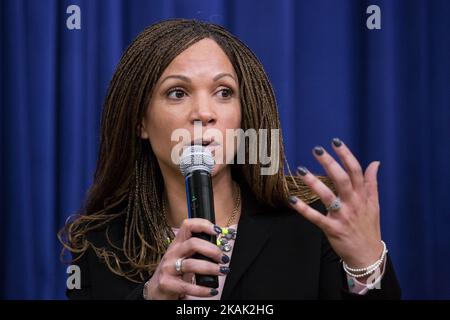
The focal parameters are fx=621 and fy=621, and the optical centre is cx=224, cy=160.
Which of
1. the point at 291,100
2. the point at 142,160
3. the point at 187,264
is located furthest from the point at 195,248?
the point at 291,100

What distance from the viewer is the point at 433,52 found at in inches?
72.0

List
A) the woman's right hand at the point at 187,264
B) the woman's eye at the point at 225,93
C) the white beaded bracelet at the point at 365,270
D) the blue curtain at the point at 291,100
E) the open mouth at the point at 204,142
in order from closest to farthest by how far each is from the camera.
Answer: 1. the woman's right hand at the point at 187,264
2. the white beaded bracelet at the point at 365,270
3. the open mouth at the point at 204,142
4. the woman's eye at the point at 225,93
5. the blue curtain at the point at 291,100

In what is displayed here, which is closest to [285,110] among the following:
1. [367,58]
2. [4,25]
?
[367,58]

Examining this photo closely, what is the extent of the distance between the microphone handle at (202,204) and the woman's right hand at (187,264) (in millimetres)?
10

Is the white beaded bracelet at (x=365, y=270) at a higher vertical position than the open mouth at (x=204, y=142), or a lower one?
lower

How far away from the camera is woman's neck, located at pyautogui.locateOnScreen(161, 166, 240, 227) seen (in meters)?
1.38

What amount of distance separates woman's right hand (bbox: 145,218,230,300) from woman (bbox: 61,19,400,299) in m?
0.10

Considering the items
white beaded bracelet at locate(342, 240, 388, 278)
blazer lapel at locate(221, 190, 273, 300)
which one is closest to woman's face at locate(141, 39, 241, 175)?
blazer lapel at locate(221, 190, 273, 300)

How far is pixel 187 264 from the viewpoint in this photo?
95 cm

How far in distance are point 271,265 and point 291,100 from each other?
63cm

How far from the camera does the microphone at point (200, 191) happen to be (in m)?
0.95

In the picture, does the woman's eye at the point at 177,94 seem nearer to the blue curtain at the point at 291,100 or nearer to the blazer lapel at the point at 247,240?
the blazer lapel at the point at 247,240

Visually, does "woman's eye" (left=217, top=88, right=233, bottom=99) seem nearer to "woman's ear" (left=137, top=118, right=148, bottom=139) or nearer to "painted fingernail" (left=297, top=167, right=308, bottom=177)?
"woman's ear" (left=137, top=118, right=148, bottom=139)

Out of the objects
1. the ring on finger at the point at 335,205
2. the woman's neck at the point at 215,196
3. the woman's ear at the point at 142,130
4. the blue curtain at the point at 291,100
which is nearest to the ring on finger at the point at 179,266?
the ring on finger at the point at 335,205
